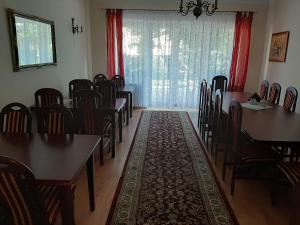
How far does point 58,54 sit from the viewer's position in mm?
4039

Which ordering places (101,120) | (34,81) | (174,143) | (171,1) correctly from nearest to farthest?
(101,120)
(34,81)
(174,143)
(171,1)

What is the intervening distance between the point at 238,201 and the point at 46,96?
2674 millimetres

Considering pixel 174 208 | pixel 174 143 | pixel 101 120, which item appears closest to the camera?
pixel 174 208

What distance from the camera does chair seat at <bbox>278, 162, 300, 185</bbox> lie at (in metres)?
1.97

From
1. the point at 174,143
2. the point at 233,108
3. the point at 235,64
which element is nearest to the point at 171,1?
the point at 235,64

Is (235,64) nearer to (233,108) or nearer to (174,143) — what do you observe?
(174,143)

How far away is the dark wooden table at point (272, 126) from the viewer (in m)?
2.12

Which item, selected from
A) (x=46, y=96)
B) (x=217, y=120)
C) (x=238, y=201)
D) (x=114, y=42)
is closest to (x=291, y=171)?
(x=238, y=201)

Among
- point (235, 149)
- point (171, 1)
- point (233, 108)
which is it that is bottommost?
point (235, 149)

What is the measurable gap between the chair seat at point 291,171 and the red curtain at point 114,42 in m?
4.27

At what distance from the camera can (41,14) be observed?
346 centimetres

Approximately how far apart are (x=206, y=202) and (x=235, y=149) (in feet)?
1.99

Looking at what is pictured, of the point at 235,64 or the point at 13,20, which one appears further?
the point at 235,64

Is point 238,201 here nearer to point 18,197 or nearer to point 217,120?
point 217,120
